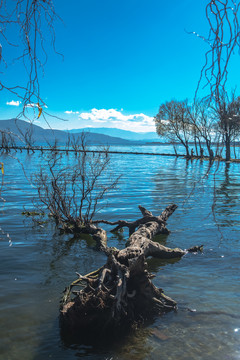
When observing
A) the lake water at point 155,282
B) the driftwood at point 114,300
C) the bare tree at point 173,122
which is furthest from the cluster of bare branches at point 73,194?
the bare tree at point 173,122

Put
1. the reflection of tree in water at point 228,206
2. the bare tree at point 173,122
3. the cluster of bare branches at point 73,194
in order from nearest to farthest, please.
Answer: the cluster of bare branches at point 73,194 < the reflection of tree in water at point 228,206 < the bare tree at point 173,122

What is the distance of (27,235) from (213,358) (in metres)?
7.52

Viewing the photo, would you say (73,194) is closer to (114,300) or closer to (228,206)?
(114,300)

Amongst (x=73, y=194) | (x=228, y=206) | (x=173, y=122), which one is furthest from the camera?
(x=173, y=122)

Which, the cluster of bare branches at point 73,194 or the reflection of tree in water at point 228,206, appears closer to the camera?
the cluster of bare branches at point 73,194

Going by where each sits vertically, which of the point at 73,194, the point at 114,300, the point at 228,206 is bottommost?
the point at 228,206

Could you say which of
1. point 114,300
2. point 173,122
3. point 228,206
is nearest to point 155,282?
point 114,300

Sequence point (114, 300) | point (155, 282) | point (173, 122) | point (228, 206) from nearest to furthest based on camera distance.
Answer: point (114, 300), point (155, 282), point (228, 206), point (173, 122)

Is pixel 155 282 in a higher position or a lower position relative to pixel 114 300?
lower

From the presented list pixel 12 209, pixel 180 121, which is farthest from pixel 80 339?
pixel 180 121

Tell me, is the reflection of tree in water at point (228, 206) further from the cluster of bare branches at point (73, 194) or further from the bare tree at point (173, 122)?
the bare tree at point (173, 122)

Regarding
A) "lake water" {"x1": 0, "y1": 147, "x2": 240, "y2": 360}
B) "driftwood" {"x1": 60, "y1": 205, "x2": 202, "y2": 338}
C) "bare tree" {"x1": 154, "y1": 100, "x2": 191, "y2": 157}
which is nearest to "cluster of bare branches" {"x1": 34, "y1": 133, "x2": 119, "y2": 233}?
"lake water" {"x1": 0, "y1": 147, "x2": 240, "y2": 360}

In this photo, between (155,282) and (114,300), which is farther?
(155,282)

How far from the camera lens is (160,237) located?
1011 centimetres
